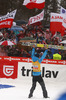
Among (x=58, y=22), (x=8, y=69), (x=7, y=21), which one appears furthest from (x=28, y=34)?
(x=8, y=69)

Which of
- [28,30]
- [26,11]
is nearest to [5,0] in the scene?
[26,11]

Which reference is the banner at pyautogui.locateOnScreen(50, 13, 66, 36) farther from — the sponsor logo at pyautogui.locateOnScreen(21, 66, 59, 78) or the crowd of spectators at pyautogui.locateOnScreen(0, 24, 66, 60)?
the sponsor logo at pyautogui.locateOnScreen(21, 66, 59, 78)

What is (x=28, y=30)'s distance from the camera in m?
14.6

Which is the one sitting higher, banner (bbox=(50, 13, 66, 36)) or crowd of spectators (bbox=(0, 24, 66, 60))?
banner (bbox=(50, 13, 66, 36))

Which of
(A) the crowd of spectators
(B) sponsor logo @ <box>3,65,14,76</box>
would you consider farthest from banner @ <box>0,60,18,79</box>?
(A) the crowd of spectators

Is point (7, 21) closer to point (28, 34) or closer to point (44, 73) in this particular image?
point (28, 34)

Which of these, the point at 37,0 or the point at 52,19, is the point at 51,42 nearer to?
the point at 52,19

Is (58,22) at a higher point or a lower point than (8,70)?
higher

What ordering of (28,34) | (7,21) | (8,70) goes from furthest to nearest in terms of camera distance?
(28,34)
(7,21)
(8,70)

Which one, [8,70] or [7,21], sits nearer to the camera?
[8,70]

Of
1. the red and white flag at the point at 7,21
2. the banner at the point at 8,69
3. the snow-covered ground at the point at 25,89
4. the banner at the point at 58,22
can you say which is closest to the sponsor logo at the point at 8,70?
the banner at the point at 8,69

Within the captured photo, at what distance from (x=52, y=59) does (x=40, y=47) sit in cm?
131

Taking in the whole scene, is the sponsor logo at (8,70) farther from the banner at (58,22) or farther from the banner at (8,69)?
the banner at (58,22)

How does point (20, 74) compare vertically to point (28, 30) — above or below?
below
